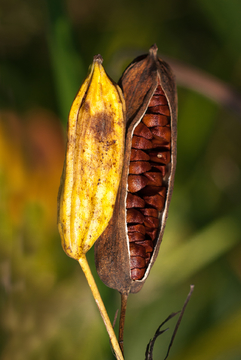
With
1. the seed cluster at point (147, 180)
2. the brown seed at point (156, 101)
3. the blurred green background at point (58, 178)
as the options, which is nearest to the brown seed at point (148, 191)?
the seed cluster at point (147, 180)

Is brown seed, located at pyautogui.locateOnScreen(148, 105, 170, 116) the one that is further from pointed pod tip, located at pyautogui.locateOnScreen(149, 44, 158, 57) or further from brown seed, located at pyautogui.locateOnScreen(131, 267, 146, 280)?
brown seed, located at pyautogui.locateOnScreen(131, 267, 146, 280)

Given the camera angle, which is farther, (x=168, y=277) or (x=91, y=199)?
(x=168, y=277)

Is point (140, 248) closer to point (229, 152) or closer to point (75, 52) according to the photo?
point (75, 52)

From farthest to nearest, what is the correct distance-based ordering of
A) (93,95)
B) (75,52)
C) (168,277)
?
A: (168,277) → (75,52) → (93,95)

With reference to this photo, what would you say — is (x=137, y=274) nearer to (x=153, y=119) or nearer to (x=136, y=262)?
(x=136, y=262)

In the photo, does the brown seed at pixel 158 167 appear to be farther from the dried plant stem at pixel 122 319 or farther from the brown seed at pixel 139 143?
the dried plant stem at pixel 122 319

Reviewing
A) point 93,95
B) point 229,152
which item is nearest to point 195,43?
point 229,152
